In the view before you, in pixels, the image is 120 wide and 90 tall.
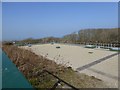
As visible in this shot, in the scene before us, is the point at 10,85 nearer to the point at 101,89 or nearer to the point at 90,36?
the point at 101,89

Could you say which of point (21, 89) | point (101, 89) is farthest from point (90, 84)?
point (21, 89)

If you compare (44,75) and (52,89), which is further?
(44,75)

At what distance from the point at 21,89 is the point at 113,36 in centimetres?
2637

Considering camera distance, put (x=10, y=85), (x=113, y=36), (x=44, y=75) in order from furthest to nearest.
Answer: (x=113, y=36), (x=44, y=75), (x=10, y=85)

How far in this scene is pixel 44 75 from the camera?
5.01 meters

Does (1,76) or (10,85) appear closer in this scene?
(10,85)

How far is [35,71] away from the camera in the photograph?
5625mm

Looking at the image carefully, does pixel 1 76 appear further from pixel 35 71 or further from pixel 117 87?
pixel 117 87

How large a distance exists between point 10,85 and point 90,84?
5.79 ft

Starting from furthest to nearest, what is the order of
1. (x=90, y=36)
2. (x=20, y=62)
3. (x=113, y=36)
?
(x=90, y=36) < (x=113, y=36) < (x=20, y=62)

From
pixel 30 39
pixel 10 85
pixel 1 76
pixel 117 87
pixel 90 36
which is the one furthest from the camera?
pixel 30 39

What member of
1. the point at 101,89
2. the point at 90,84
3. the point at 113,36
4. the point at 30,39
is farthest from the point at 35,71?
the point at 30,39

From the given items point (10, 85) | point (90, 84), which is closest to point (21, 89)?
point (10, 85)

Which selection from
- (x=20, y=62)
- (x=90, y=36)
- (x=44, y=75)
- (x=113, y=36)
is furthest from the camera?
(x=90, y=36)
